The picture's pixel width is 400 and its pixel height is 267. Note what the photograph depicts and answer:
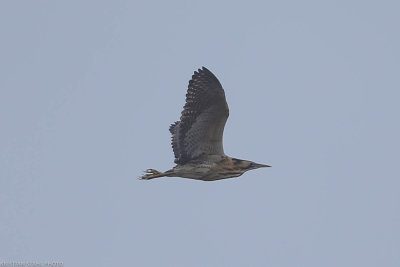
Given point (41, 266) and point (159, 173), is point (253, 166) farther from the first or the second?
point (41, 266)

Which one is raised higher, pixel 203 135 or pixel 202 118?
pixel 202 118

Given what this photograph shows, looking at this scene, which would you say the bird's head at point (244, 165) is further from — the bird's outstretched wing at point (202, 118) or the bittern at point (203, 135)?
the bird's outstretched wing at point (202, 118)

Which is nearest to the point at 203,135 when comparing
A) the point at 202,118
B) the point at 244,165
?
the point at 202,118

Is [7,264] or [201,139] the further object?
[7,264]

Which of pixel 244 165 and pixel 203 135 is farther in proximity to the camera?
pixel 244 165

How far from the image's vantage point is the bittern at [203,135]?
2023 centimetres

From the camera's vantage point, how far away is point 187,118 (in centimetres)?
2042

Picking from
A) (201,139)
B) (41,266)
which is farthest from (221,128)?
(41,266)

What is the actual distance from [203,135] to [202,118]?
33cm

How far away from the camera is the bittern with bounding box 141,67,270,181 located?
66.4 feet

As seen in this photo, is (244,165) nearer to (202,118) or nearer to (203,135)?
(203,135)

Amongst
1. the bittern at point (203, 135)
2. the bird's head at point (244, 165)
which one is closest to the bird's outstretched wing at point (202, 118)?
the bittern at point (203, 135)

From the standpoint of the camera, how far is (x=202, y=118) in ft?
66.6

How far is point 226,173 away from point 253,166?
0.62m
